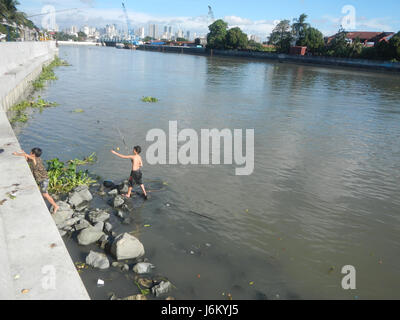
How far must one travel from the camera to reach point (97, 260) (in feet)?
21.5

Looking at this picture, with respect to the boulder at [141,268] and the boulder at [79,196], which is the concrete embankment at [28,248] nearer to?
the boulder at [79,196]

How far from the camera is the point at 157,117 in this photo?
776 inches

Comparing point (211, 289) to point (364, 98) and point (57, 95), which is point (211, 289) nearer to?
point (57, 95)

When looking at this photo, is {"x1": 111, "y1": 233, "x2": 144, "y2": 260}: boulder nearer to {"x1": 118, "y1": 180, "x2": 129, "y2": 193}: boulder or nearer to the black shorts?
the black shorts

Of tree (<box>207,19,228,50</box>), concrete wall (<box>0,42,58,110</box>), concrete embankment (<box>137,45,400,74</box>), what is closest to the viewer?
concrete wall (<box>0,42,58,110</box>)

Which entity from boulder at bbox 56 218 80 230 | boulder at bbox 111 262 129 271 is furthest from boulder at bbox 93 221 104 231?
boulder at bbox 111 262 129 271

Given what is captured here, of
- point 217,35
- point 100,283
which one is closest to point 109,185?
point 100,283

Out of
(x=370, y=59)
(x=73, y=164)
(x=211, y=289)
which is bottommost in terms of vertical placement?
(x=211, y=289)

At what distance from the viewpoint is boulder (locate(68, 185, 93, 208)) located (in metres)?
8.78

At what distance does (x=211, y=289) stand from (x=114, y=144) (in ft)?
31.1

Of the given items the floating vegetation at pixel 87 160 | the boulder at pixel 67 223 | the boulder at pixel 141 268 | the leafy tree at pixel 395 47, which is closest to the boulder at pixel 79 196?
the boulder at pixel 67 223

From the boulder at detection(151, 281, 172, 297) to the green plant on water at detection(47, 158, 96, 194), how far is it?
4.87m

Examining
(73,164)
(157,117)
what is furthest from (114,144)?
(157,117)

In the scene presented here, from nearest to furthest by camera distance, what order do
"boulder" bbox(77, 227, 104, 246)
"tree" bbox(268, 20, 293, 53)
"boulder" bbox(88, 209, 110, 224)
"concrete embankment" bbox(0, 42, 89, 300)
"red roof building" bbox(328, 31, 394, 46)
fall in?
"concrete embankment" bbox(0, 42, 89, 300) < "boulder" bbox(77, 227, 104, 246) < "boulder" bbox(88, 209, 110, 224) < "red roof building" bbox(328, 31, 394, 46) < "tree" bbox(268, 20, 293, 53)
